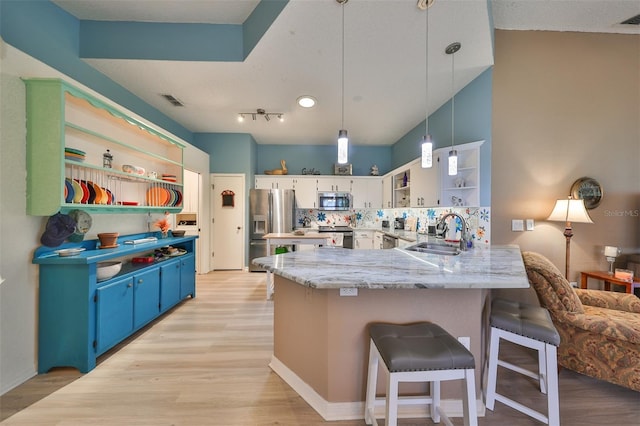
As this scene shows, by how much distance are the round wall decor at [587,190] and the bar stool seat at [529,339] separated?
2046 mm

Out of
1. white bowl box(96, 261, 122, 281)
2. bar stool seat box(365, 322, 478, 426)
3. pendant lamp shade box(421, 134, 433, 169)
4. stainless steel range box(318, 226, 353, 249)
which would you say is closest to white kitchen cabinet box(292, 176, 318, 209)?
stainless steel range box(318, 226, 353, 249)

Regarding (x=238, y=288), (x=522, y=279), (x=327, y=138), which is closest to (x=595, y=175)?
(x=522, y=279)

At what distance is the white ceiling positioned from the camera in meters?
2.25

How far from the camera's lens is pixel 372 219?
19.8 feet

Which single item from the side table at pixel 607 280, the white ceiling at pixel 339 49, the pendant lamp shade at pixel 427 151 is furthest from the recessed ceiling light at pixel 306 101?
the side table at pixel 607 280

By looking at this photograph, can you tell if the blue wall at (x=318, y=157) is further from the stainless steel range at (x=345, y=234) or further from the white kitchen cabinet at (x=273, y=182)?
the stainless steel range at (x=345, y=234)

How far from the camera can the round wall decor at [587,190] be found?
9.11 ft

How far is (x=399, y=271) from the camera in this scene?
1439 millimetres

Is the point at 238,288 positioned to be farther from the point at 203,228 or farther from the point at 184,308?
the point at 203,228

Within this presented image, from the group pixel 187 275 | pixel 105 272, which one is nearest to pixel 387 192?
pixel 187 275

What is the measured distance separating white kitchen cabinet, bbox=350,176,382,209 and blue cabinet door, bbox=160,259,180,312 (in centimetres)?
392

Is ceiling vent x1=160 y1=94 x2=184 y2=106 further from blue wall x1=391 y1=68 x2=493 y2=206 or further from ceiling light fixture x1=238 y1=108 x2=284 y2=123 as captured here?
blue wall x1=391 y1=68 x2=493 y2=206

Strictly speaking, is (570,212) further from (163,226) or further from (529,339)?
(163,226)

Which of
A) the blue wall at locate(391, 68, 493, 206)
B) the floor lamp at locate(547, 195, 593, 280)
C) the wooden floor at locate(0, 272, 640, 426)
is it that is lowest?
the wooden floor at locate(0, 272, 640, 426)
